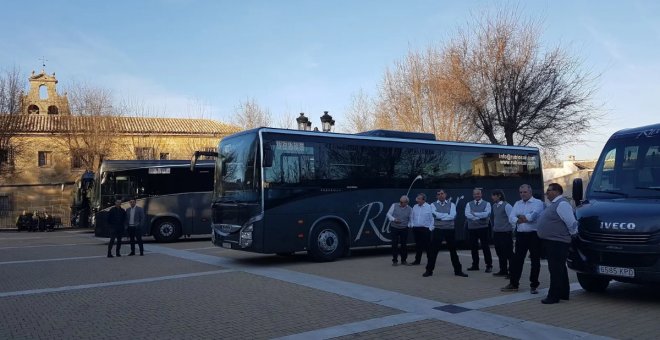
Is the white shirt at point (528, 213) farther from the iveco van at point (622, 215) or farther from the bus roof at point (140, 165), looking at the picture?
the bus roof at point (140, 165)

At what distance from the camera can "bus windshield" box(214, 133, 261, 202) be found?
12.8 meters

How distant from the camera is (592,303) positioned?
839 centimetres

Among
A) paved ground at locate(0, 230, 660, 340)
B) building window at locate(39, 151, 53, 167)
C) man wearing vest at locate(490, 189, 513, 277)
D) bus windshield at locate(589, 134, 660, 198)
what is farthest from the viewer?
building window at locate(39, 151, 53, 167)

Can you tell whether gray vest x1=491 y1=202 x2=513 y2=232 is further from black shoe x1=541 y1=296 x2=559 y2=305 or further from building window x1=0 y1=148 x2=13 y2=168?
building window x1=0 y1=148 x2=13 y2=168

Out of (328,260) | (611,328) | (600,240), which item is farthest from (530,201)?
(328,260)

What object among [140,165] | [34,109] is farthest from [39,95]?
[140,165]

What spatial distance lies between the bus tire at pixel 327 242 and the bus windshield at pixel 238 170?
1972 millimetres

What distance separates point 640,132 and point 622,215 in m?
2.25

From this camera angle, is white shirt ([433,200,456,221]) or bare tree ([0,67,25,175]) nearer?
white shirt ([433,200,456,221])

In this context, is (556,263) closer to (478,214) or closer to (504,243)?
(504,243)

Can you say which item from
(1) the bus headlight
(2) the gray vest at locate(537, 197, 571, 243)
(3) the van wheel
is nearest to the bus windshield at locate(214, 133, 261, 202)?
(1) the bus headlight

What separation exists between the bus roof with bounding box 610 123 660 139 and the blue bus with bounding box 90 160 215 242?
15.7m

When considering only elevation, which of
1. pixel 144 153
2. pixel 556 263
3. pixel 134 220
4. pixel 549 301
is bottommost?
pixel 549 301

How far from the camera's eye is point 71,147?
3759 cm
